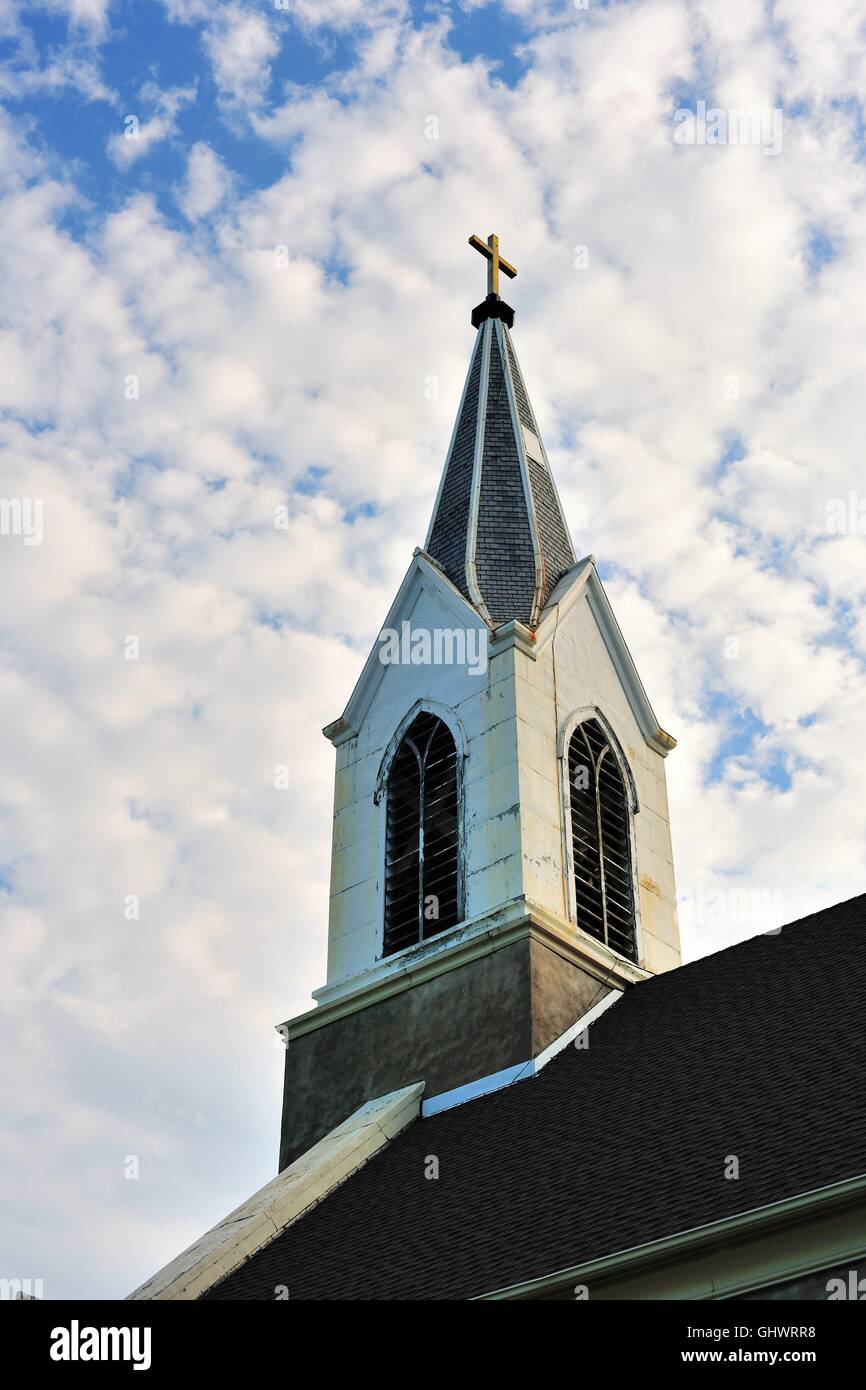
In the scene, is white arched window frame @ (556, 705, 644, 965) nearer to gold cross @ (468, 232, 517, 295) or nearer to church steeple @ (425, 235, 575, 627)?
church steeple @ (425, 235, 575, 627)

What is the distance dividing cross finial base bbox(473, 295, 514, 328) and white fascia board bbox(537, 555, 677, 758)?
20.5 feet

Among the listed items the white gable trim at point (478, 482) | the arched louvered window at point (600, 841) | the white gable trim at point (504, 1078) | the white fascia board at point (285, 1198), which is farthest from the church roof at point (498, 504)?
the white fascia board at point (285, 1198)

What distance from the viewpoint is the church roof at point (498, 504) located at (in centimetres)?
2316

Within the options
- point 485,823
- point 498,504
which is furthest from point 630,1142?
point 498,504

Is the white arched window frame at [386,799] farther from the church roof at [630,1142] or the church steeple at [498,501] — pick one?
the church roof at [630,1142]

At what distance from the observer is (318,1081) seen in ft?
66.5

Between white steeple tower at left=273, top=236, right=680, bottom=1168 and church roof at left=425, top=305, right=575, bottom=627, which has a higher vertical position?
church roof at left=425, top=305, right=575, bottom=627

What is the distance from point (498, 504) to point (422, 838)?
5.72m

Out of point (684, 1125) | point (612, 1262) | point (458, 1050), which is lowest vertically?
point (612, 1262)

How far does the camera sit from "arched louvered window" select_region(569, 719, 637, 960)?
20.5 m

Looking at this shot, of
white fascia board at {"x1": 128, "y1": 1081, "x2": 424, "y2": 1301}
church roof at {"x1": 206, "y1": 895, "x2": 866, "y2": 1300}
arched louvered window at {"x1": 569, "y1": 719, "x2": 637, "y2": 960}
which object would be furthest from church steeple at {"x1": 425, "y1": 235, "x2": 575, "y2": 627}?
white fascia board at {"x1": 128, "y1": 1081, "x2": 424, "y2": 1301}
